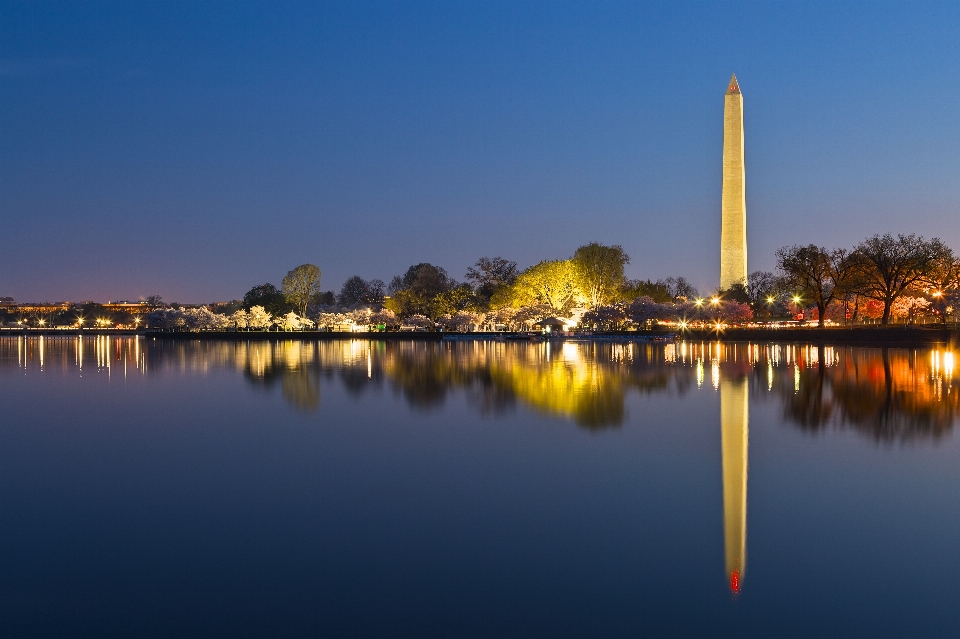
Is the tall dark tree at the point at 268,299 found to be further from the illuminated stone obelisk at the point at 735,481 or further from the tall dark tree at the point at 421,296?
the illuminated stone obelisk at the point at 735,481

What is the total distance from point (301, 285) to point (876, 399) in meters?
81.5

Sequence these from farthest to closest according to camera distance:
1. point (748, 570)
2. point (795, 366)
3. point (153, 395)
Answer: point (795, 366) → point (153, 395) → point (748, 570)

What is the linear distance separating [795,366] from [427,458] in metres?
22.7

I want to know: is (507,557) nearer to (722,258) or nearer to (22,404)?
(22,404)

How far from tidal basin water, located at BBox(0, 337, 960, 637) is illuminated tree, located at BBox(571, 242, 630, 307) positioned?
184 ft

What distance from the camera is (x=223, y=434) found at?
48.4ft

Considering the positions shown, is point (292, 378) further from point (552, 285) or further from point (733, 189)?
point (552, 285)

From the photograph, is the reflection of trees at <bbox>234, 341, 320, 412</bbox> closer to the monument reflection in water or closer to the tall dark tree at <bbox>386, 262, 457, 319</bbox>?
the monument reflection in water

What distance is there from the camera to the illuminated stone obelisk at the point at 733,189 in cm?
5934

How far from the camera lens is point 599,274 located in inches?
2936

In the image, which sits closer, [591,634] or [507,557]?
[591,634]

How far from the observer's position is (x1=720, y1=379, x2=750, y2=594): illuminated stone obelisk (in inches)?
282

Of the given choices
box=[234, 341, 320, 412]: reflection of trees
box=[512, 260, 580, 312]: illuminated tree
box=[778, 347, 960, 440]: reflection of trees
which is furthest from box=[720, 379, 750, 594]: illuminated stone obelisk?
box=[512, 260, 580, 312]: illuminated tree

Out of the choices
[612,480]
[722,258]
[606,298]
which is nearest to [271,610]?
[612,480]
